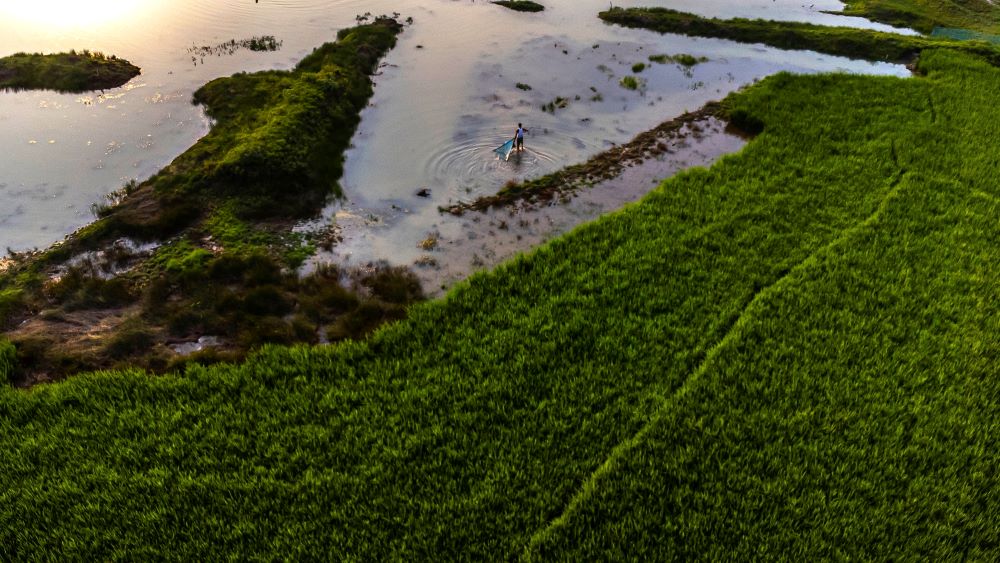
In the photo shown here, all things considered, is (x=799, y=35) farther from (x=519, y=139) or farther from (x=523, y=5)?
(x=519, y=139)

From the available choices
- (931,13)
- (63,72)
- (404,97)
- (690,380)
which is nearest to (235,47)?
(63,72)

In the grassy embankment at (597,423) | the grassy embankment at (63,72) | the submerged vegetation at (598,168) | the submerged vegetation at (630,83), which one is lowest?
the grassy embankment at (597,423)

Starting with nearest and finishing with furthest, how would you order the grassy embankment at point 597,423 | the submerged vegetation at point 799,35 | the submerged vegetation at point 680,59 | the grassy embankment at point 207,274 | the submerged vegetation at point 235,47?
the grassy embankment at point 597,423 < the grassy embankment at point 207,274 < the submerged vegetation at point 235,47 < the submerged vegetation at point 680,59 < the submerged vegetation at point 799,35

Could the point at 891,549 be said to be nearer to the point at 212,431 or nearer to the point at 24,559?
the point at 212,431

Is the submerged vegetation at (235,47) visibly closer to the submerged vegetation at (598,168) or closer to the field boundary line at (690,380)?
the submerged vegetation at (598,168)

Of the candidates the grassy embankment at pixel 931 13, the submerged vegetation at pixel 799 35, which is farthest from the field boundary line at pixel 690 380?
the grassy embankment at pixel 931 13

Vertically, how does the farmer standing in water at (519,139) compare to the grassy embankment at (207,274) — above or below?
above

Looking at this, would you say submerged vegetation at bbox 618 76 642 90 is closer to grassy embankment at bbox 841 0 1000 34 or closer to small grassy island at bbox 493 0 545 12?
small grassy island at bbox 493 0 545 12

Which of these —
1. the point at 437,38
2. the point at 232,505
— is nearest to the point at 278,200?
the point at 232,505
